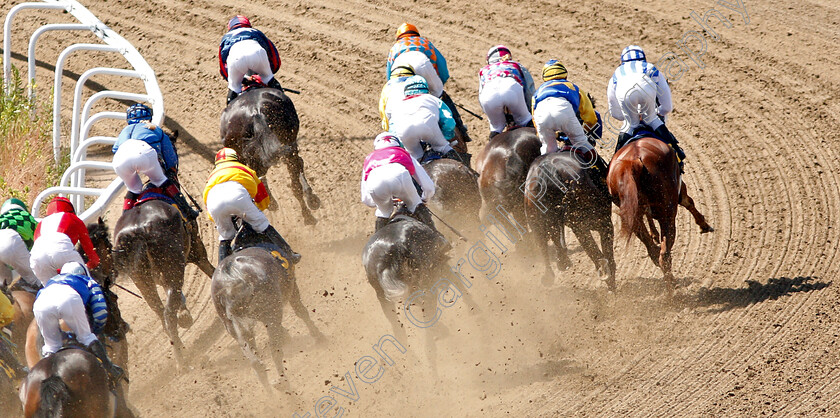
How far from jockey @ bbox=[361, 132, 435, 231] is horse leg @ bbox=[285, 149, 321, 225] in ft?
6.42

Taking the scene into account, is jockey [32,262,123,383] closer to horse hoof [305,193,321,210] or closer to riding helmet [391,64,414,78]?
horse hoof [305,193,321,210]

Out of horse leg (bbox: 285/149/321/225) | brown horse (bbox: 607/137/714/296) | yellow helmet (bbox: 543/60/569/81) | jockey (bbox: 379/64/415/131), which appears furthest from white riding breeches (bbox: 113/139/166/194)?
brown horse (bbox: 607/137/714/296)

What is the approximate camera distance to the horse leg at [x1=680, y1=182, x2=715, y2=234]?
7559 millimetres

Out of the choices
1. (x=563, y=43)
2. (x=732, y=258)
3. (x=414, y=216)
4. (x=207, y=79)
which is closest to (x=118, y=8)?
(x=207, y=79)

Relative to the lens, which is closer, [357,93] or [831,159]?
[831,159]

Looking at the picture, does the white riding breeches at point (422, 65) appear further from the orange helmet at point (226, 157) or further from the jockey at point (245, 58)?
the orange helmet at point (226, 157)

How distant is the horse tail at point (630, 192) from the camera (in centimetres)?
698

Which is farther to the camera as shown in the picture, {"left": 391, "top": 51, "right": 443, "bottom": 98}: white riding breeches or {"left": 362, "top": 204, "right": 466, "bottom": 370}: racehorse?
{"left": 391, "top": 51, "right": 443, "bottom": 98}: white riding breeches

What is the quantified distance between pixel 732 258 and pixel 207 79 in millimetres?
7569

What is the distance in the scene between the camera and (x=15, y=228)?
7.50 meters

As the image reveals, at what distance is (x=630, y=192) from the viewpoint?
699 centimetres

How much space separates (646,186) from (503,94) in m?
1.82

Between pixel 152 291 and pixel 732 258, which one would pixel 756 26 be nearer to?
pixel 732 258

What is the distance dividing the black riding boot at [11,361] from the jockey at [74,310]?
0.41 m
